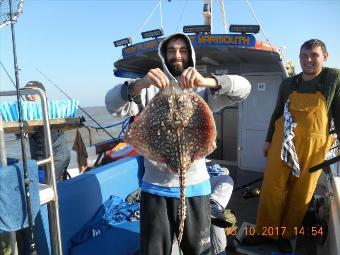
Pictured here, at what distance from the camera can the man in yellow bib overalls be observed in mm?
3717

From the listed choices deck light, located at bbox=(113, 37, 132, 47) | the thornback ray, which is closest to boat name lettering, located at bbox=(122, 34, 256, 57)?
deck light, located at bbox=(113, 37, 132, 47)

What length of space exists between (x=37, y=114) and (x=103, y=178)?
1.10 metres

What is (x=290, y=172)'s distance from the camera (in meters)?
4.00

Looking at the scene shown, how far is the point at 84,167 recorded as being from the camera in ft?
21.6

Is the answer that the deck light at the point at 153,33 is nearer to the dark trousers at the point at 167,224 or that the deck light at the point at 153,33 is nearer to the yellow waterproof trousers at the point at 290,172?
the yellow waterproof trousers at the point at 290,172

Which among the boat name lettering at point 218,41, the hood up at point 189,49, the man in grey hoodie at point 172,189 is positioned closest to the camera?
the man in grey hoodie at point 172,189

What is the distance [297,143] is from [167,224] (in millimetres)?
2344

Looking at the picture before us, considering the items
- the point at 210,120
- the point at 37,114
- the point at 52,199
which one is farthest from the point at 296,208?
the point at 37,114

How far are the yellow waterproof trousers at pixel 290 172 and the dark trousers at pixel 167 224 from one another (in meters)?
2.03

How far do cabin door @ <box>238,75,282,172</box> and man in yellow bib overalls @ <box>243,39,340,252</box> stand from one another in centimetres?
279

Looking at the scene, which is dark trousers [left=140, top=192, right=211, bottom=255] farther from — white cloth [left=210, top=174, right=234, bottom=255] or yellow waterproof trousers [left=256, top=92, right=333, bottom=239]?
yellow waterproof trousers [left=256, top=92, right=333, bottom=239]

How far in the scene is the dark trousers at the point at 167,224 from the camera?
230 centimetres

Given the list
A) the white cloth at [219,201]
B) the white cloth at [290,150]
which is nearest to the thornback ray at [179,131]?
the white cloth at [219,201]

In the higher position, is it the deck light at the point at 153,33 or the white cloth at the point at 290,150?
the deck light at the point at 153,33
